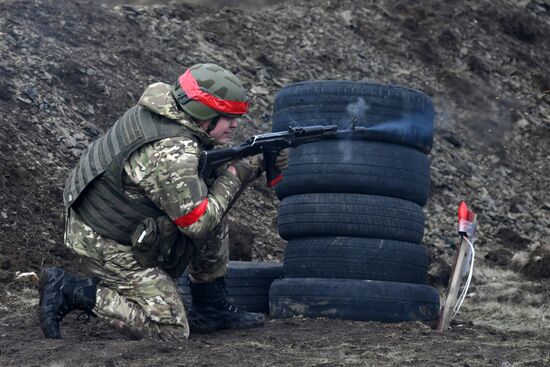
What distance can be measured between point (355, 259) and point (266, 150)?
1.09m

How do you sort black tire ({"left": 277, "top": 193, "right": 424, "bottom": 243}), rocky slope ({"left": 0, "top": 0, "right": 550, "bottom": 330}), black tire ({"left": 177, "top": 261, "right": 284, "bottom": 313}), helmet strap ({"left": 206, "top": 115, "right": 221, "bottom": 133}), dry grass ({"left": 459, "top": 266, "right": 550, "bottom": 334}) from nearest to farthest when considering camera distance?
1. helmet strap ({"left": 206, "top": 115, "right": 221, "bottom": 133})
2. black tire ({"left": 277, "top": 193, "right": 424, "bottom": 243})
3. black tire ({"left": 177, "top": 261, "right": 284, "bottom": 313})
4. dry grass ({"left": 459, "top": 266, "right": 550, "bottom": 334})
5. rocky slope ({"left": 0, "top": 0, "right": 550, "bottom": 330})

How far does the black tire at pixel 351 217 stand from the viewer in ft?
23.3

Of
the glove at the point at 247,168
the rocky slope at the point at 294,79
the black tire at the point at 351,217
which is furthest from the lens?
the rocky slope at the point at 294,79

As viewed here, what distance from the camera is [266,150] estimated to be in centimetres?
645

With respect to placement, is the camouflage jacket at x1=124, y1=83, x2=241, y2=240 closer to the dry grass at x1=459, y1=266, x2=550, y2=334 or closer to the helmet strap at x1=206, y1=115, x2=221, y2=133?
the helmet strap at x1=206, y1=115, x2=221, y2=133

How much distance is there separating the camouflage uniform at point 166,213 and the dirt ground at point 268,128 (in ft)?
0.87

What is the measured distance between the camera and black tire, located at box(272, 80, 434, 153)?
7199mm

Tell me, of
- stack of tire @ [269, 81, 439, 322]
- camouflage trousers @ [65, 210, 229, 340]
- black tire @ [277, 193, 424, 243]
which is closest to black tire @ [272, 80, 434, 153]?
stack of tire @ [269, 81, 439, 322]

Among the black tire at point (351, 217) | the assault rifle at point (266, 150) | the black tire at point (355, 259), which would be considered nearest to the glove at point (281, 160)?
the assault rifle at point (266, 150)

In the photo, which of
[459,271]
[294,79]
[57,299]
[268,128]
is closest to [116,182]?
[57,299]

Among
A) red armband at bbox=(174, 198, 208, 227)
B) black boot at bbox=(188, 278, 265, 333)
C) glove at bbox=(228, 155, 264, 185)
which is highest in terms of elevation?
glove at bbox=(228, 155, 264, 185)

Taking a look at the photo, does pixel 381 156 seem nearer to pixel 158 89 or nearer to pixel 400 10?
pixel 158 89

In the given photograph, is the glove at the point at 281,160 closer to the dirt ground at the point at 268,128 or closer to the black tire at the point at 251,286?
the dirt ground at the point at 268,128

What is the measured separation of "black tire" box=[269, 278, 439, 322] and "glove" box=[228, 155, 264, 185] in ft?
3.24
